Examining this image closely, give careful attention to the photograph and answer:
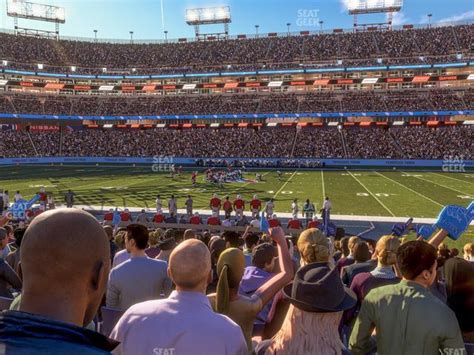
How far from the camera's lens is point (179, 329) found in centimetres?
227

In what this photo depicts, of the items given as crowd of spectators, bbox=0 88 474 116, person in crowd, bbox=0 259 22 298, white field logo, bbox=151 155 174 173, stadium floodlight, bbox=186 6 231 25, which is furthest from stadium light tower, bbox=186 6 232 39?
person in crowd, bbox=0 259 22 298

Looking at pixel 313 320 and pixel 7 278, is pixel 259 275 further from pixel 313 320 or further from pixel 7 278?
pixel 7 278

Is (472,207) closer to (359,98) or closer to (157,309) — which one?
(157,309)

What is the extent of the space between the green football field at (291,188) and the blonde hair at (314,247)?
21053mm

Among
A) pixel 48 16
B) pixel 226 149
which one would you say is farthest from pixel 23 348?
pixel 48 16

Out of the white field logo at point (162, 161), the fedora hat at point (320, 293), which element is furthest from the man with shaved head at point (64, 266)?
the white field logo at point (162, 161)

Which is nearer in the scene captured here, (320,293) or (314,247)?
(320,293)

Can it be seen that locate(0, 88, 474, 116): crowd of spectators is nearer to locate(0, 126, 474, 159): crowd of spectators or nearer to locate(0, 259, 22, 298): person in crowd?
locate(0, 126, 474, 159): crowd of spectators

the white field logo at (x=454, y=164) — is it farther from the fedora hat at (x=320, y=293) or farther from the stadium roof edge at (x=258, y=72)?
the fedora hat at (x=320, y=293)

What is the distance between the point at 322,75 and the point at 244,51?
1760 centimetres

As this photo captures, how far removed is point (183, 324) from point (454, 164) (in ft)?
173

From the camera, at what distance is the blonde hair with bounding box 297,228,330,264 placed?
3367 millimetres

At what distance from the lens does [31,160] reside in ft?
193

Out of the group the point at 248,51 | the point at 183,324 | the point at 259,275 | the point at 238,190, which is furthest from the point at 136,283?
the point at 248,51
